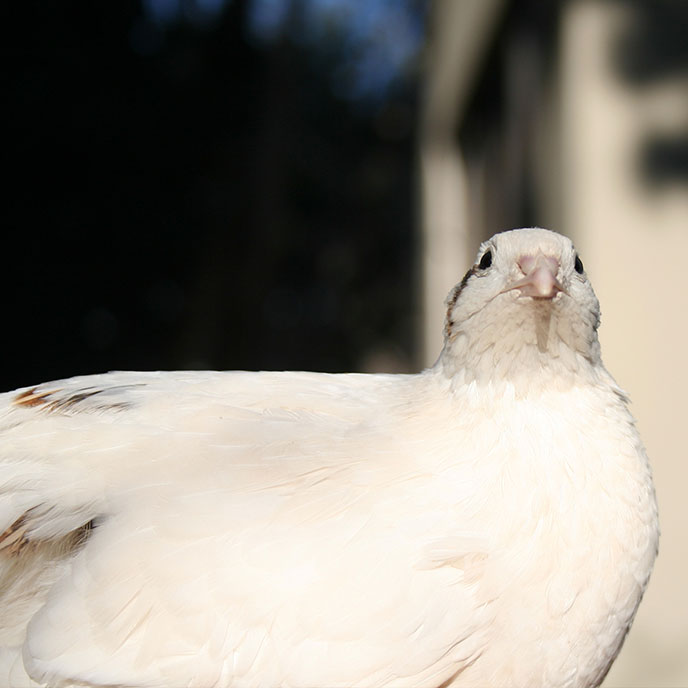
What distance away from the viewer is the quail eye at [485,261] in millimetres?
1937

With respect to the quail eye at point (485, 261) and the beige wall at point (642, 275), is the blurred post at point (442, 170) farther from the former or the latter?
the quail eye at point (485, 261)

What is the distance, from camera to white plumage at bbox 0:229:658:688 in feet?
4.96

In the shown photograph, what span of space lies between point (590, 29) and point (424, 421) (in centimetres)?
246

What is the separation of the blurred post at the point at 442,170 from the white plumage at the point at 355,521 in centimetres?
484

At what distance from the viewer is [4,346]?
6.47 m

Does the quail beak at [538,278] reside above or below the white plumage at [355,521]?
above

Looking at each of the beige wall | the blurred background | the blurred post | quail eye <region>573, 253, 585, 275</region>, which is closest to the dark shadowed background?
the blurred background

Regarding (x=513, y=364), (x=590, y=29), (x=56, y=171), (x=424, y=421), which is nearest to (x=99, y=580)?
(x=424, y=421)

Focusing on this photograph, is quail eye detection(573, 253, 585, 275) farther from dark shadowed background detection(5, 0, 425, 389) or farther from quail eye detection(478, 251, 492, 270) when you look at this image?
dark shadowed background detection(5, 0, 425, 389)

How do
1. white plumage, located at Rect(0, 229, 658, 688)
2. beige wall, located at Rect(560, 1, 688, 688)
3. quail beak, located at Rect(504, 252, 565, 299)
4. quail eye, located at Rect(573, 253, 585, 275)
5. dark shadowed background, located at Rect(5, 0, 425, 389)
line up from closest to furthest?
white plumage, located at Rect(0, 229, 658, 688) → quail beak, located at Rect(504, 252, 565, 299) → quail eye, located at Rect(573, 253, 585, 275) → beige wall, located at Rect(560, 1, 688, 688) → dark shadowed background, located at Rect(5, 0, 425, 389)

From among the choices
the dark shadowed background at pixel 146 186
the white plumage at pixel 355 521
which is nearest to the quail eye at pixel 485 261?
the white plumage at pixel 355 521

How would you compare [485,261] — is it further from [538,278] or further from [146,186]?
[146,186]

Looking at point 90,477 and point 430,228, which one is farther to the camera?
point 430,228

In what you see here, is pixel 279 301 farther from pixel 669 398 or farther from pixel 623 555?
pixel 623 555
